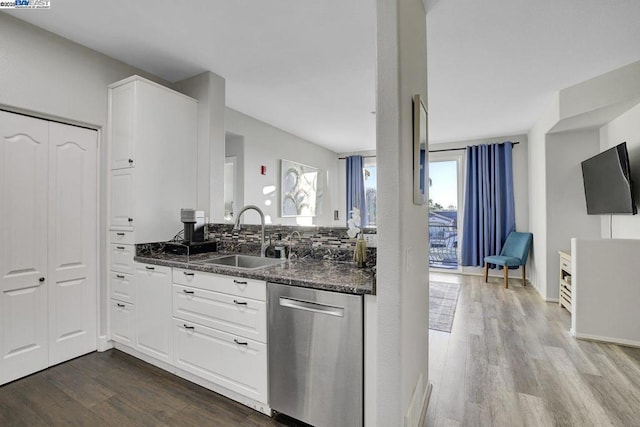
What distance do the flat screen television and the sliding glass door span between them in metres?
2.26

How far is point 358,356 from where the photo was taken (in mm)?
1496

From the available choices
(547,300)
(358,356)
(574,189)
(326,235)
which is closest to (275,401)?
(358,356)

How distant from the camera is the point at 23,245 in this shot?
2217 millimetres

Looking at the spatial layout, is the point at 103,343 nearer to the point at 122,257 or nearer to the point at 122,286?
the point at 122,286

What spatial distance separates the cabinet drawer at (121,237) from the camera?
8.38 feet

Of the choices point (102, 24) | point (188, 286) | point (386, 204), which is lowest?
point (188, 286)

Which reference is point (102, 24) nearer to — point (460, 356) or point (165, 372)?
point (165, 372)

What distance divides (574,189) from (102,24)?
5366 mm

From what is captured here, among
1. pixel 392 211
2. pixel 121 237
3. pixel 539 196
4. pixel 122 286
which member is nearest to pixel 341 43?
pixel 392 211

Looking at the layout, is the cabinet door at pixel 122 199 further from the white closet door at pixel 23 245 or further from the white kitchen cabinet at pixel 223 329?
the white kitchen cabinet at pixel 223 329

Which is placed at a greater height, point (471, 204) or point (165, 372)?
point (471, 204)

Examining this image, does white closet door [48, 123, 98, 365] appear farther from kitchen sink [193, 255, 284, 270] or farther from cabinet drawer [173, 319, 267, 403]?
kitchen sink [193, 255, 284, 270]

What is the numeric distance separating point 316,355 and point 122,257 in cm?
197

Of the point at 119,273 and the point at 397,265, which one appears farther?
the point at 119,273
